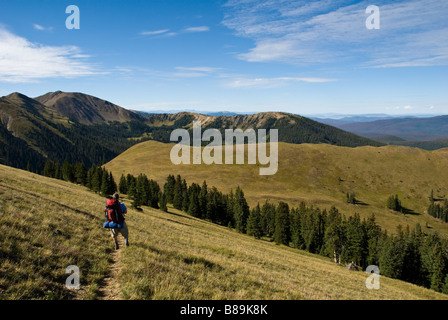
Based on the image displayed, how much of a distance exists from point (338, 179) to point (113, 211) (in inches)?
7152

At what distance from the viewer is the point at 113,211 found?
1292cm

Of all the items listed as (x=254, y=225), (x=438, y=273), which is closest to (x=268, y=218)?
(x=254, y=225)

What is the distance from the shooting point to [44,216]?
47.8ft

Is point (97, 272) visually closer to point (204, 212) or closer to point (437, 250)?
point (437, 250)

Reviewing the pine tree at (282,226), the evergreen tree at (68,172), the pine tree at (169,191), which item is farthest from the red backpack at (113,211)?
the evergreen tree at (68,172)

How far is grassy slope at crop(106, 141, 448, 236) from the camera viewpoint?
138 m

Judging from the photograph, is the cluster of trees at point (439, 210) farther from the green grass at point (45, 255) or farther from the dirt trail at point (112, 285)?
the dirt trail at point (112, 285)

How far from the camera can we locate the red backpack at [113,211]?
42.3 feet

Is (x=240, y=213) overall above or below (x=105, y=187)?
below

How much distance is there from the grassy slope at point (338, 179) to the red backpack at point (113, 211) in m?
118

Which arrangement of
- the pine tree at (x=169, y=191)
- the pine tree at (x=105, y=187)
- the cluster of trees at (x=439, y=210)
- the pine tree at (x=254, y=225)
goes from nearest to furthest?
the pine tree at (x=105, y=187) → the pine tree at (x=254, y=225) → the pine tree at (x=169, y=191) → the cluster of trees at (x=439, y=210)

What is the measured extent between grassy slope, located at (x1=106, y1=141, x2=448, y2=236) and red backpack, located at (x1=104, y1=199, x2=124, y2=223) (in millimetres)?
117989

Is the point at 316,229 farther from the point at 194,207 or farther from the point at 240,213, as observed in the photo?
the point at 194,207
